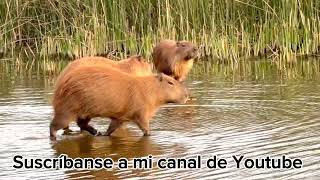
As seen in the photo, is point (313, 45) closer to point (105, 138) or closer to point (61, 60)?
point (61, 60)

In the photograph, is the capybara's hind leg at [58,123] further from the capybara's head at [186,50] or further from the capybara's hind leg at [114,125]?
the capybara's head at [186,50]

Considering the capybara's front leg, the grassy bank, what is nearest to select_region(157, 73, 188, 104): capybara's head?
the capybara's front leg

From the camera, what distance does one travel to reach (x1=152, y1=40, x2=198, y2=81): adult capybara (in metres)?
11.5

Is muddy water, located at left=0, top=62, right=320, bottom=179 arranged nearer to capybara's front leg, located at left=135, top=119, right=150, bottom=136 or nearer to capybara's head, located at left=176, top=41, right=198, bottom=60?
capybara's front leg, located at left=135, top=119, right=150, bottom=136

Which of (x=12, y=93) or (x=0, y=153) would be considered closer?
(x=0, y=153)

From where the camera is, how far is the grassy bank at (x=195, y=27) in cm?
1409

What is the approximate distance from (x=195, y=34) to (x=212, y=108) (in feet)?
19.6

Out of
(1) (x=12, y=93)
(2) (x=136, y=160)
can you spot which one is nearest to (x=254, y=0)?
(1) (x=12, y=93)

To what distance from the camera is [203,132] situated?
7.08m

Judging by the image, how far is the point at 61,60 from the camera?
49.1ft

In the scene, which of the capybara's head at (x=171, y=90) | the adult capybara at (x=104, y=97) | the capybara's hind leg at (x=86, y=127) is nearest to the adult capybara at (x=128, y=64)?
the adult capybara at (x=104, y=97)

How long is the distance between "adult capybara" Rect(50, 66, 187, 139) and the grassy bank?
6772mm

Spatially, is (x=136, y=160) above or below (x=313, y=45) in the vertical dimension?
below

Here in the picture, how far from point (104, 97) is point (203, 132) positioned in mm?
925
